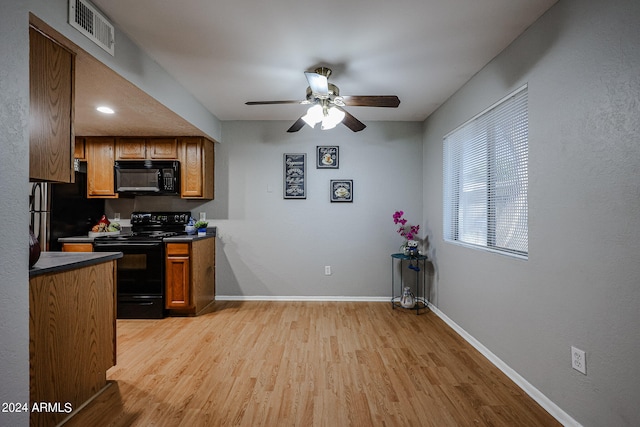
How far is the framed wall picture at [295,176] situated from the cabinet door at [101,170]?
215 centimetres

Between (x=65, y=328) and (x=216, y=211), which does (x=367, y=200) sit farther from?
(x=65, y=328)

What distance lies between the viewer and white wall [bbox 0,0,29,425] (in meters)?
1.34

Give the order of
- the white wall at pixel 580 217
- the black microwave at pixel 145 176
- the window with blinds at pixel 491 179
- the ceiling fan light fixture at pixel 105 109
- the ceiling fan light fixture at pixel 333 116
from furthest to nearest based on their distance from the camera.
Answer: the black microwave at pixel 145 176 < the ceiling fan light fixture at pixel 105 109 < the ceiling fan light fixture at pixel 333 116 < the window with blinds at pixel 491 179 < the white wall at pixel 580 217

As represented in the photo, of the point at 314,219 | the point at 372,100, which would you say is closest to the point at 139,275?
the point at 314,219

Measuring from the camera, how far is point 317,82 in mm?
2432

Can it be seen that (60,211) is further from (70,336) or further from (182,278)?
(70,336)

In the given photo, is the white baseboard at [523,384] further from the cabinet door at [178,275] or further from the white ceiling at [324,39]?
the cabinet door at [178,275]

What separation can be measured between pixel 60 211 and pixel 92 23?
271cm

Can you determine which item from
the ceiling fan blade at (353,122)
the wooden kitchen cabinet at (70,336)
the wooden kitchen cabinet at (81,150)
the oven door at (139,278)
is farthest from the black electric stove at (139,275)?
the ceiling fan blade at (353,122)

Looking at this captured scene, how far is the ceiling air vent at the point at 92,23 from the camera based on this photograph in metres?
1.83

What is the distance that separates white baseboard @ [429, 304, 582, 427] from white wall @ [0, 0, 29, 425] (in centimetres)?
268

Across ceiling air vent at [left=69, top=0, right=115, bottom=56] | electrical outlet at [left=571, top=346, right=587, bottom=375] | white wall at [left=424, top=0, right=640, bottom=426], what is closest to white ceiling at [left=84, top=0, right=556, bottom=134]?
ceiling air vent at [left=69, top=0, right=115, bottom=56]

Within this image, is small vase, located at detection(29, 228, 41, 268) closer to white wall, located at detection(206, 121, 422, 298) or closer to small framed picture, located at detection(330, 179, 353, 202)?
white wall, located at detection(206, 121, 422, 298)

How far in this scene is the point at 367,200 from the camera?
4438 mm
